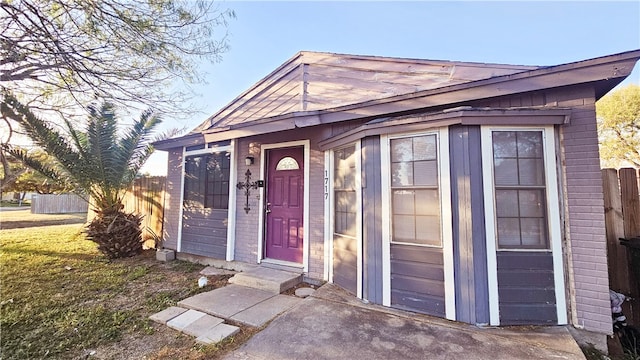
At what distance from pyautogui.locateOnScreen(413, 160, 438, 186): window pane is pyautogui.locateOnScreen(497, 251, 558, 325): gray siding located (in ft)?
3.44

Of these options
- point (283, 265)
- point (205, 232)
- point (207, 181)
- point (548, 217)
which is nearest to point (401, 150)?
point (548, 217)

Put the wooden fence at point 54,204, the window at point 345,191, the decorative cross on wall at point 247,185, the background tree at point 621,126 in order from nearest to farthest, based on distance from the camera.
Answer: the window at point 345,191, the decorative cross on wall at point 247,185, the background tree at point 621,126, the wooden fence at point 54,204

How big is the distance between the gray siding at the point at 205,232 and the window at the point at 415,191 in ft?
11.8

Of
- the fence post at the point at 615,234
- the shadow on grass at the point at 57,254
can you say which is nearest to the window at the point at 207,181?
the shadow on grass at the point at 57,254

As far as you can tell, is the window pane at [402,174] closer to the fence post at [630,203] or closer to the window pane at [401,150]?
the window pane at [401,150]

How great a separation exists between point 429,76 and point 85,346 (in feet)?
17.4

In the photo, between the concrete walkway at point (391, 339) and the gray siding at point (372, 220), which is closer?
the concrete walkway at point (391, 339)

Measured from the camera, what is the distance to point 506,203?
288cm

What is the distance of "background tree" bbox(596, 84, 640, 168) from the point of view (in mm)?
11391

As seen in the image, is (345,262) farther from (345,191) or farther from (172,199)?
(172,199)

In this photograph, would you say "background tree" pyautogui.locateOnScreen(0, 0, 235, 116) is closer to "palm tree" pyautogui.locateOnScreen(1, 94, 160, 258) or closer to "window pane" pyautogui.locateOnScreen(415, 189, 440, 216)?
"palm tree" pyautogui.locateOnScreen(1, 94, 160, 258)

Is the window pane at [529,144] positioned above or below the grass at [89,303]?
above

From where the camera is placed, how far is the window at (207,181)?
551cm

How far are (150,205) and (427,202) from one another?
278 inches
